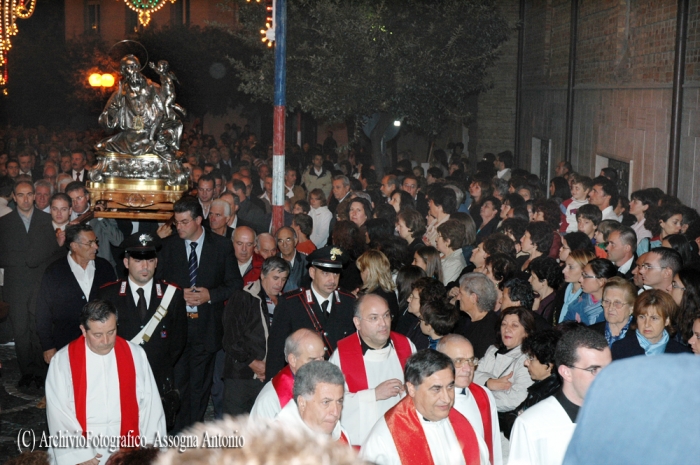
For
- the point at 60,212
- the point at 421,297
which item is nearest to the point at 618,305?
the point at 421,297

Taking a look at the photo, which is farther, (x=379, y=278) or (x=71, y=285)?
(x=71, y=285)

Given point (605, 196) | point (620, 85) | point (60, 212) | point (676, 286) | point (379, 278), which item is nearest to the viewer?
point (676, 286)

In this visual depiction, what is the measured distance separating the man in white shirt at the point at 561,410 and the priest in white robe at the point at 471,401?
542 millimetres

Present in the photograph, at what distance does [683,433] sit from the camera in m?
1.03

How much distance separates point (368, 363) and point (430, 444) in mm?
1178

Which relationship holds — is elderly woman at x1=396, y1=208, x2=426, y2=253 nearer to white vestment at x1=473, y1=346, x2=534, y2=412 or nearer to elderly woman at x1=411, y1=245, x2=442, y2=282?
elderly woman at x1=411, y1=245, x2=442, y2=282

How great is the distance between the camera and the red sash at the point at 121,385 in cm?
484

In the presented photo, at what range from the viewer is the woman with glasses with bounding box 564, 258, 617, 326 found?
6066 mm

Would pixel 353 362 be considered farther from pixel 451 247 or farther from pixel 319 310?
pixel 451 247

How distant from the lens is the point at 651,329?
5109mm

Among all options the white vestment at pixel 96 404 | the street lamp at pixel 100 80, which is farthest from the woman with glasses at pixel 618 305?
the street lamp at pixel 100 80

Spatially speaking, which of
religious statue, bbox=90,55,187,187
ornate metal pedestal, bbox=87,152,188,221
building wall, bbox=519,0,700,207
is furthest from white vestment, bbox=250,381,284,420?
building wall, bbox=519,0,700,207

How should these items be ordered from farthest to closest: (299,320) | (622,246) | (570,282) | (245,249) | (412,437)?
(245,249) < (622,246) < (570,282) < (299,320) < (412,437)

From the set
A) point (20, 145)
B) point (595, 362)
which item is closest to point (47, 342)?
point (595, 362)
